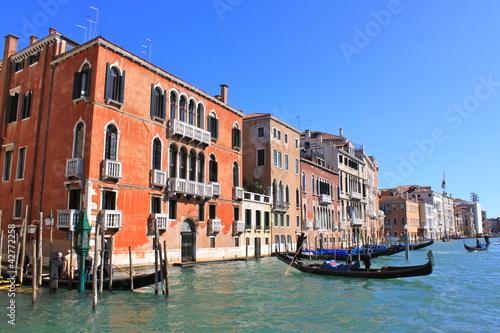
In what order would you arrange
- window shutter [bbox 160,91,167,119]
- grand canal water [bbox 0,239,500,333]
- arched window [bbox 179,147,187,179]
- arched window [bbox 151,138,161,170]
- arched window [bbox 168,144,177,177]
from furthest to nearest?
arched window [bbox 179,147,187,179]
arched window [bbox 168,144,177,177]
window shutter [bbox 160,91,167,119]
arched window [bbox 151,138,161,170]
grand canal water [bbox 0,239,500,333]

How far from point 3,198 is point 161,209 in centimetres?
678

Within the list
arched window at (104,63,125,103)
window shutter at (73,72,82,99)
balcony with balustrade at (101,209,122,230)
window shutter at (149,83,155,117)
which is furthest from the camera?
window shutter at (149,83,155,117)

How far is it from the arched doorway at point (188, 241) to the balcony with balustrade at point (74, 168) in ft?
19.6

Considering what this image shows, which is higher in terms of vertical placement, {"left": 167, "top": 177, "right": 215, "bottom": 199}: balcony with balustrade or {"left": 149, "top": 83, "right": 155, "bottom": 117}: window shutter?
{"left": 149, "top": 83, "right": 155, "bottom": 117}: window shutter

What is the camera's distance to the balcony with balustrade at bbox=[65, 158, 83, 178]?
592 inches

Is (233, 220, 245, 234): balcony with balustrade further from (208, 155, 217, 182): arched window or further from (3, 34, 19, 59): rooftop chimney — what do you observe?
(3, 34, 19, 59): rooftop chimney

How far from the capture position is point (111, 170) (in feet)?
51.3

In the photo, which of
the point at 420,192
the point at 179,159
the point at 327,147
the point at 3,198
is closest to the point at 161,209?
the point at 179,159

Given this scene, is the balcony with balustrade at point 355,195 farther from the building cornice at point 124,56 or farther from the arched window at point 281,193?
the building cornice at point 124,56

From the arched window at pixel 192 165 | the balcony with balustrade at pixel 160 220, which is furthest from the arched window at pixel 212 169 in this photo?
the balcony with balustrade at pixel 160 220

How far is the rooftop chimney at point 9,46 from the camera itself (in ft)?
64.9

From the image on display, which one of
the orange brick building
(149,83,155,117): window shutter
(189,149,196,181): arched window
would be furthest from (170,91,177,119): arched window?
(189,149,196,181): arched window

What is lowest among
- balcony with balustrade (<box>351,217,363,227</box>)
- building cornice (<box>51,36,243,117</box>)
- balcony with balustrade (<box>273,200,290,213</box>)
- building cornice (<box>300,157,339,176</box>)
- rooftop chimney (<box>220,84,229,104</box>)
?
balcony with balustrade (<box>351,217,363,227</box>)

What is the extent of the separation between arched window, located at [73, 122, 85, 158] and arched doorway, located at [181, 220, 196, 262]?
6062 mm
